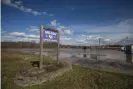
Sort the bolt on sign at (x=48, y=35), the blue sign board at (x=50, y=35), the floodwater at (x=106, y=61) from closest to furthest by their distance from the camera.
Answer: the bolt on sign at (x=48, y=35), the blue sign board at (x=50, y=35), the floodwater at (x=106, y=61)

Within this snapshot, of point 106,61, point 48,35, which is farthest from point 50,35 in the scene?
point 106,61

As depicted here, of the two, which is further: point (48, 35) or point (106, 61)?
point (106, 61)

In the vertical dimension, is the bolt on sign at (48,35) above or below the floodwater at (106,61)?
above

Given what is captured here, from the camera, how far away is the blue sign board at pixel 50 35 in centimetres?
274

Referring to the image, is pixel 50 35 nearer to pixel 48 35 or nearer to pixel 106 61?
pixel 48 35

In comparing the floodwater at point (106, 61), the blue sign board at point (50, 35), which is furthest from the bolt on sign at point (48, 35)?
the floodwater at point (106, 61)

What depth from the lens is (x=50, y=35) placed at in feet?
9.53

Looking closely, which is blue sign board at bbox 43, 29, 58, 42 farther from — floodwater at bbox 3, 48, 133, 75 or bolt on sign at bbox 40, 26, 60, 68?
floodwater at bbox 3, 48, 133, 75

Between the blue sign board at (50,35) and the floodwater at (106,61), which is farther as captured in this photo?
the floodwater at (106,61)

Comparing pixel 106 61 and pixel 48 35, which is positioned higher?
pixel 48 35

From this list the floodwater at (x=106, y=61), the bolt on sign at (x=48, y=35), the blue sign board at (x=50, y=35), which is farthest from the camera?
the floodwater at (x=106, y=61)

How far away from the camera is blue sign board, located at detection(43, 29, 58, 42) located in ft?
9.00

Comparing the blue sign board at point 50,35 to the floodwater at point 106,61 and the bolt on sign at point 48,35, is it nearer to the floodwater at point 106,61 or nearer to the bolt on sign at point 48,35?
the bolt on sign at point 48,35

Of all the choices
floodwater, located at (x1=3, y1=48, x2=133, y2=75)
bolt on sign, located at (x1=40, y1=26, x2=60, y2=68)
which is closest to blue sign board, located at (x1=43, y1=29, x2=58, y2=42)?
bolt on sign, located at (x1=40, y1=26, x2=60, y2=68)
